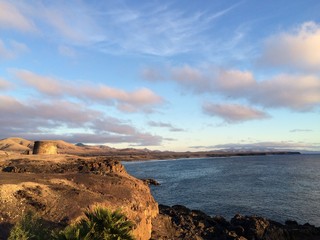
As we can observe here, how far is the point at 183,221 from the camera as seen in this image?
3212 cm

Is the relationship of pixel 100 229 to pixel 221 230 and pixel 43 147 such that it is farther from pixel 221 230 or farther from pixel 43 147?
pixel 43 147

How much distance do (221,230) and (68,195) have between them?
1527cm

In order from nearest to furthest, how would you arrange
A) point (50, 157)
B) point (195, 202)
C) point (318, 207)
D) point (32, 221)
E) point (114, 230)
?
1. point (114, 230)
2. point (32, 221)
3. point (50, 157)
4. point (318, 207)
5. point (195, 202)

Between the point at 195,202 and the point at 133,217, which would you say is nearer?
the point at 133,217

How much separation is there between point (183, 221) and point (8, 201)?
16.6 meters

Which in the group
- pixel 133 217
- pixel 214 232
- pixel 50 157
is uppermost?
pixel 50 157

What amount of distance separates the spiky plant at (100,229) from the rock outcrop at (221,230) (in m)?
11.6

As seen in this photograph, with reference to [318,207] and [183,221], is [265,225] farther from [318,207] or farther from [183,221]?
[318,207]

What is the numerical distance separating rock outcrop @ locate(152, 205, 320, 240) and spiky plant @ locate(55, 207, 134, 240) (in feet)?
38.0

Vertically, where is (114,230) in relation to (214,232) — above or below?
above

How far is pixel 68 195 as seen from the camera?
75.6ft

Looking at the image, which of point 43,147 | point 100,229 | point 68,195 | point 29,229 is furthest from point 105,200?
point 43,147

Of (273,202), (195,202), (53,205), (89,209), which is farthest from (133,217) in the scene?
(273,202)

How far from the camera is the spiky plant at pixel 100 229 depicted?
13.9 m
